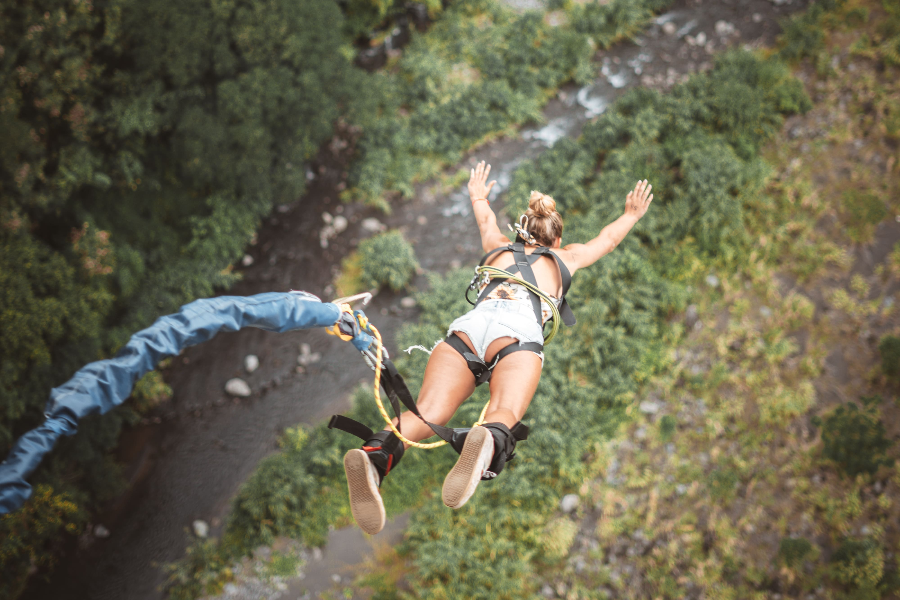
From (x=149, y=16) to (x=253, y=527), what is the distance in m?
8.90

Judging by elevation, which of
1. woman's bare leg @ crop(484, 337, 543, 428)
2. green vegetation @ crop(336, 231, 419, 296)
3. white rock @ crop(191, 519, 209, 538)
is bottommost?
white rock @ crop(191, 519, 209, 538)

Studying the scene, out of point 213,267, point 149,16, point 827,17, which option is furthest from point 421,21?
point 827,17

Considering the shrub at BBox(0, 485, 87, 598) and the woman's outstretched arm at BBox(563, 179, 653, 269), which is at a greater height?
the woman's outstretched arm at BBox(563, 179, 653, 269)

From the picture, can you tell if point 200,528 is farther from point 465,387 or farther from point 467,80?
point 467,80

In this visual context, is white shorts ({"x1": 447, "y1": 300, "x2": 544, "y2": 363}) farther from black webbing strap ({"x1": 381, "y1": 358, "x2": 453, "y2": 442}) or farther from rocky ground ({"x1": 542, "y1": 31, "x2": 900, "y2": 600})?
rocky ground ({"x1": 542, "y1": 31, "x2": 900, "y2": 600})

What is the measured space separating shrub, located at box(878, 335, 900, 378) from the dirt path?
23.7 feet

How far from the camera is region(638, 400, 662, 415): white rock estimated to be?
28.0 ft

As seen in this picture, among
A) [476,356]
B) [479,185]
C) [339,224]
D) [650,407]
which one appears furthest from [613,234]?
[339,224]

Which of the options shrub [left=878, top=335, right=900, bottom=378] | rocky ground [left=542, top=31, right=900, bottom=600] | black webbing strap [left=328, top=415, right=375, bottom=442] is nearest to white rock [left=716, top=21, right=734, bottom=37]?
rocky ground [left=542, top=31, right=900, bottom=600]

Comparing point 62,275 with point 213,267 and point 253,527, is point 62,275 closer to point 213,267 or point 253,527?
point 213,267

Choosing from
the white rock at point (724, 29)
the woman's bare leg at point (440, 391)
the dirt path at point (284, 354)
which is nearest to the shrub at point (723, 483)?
the woman's bare leg at point (440, 391)

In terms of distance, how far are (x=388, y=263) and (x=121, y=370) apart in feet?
26.6

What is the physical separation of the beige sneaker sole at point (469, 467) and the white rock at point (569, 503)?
4.91 metres

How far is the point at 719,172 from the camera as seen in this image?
10.2m
